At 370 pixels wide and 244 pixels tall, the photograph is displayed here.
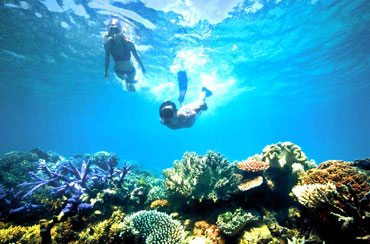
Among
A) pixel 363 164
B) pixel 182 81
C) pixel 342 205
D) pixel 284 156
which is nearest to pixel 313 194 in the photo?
pixel 342 205

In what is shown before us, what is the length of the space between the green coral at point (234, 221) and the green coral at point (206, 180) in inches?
16.5

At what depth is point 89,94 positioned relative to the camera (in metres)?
35.8

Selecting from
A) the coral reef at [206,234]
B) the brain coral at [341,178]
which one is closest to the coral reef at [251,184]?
the brain coral at [341,178]

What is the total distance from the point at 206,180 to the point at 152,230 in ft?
5.74

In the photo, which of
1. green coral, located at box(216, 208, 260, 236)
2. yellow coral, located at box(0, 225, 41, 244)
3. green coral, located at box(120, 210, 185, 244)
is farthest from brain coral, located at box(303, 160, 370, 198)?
yellow coral, located at box(0, 225, 41, 244)

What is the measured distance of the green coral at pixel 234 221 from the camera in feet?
11.2

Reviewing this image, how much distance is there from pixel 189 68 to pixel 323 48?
1676cm

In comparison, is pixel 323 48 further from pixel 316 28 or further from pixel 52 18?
pixel 52 18

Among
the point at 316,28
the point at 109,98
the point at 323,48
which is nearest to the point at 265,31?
the point at 316,28

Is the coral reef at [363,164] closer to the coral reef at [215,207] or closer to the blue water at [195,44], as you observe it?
the coral reef at [215,207]

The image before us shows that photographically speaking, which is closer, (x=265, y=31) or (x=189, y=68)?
(x=265, y=31)

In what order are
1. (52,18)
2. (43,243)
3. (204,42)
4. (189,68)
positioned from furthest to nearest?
(189,68) < (204,42) < (52,18) < (43,243)

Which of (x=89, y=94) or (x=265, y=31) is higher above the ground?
(x=89, y=94)

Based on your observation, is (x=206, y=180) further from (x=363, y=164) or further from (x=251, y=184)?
(x=363, y=164)
